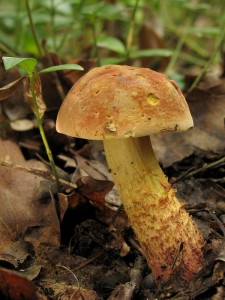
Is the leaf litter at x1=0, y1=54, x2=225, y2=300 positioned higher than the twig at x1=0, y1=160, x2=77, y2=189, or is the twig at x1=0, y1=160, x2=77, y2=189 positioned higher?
the twig at x1=0, y1=160, x2=77, y2=189

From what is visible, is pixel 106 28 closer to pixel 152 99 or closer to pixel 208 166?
pixel 208 166

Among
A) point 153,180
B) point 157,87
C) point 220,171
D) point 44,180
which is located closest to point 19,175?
point 44,180

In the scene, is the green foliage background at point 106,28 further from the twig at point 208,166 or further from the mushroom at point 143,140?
the mushroom at point 143,140

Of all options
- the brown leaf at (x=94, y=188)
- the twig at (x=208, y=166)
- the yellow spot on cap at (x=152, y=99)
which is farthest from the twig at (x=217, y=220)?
the yellow spot on cap at (x=152, y=99)

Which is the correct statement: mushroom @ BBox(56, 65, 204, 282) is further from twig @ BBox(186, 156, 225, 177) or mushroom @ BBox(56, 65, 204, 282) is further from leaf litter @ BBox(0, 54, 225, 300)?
twig @ BBox(186, 156, 225, 177)

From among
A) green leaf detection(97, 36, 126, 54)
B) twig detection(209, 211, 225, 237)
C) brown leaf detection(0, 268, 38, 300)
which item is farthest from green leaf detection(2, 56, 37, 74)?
green leaf detection(97, 36, 126, 54)
